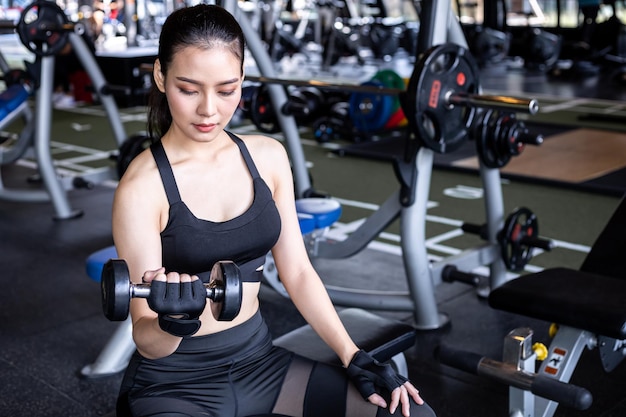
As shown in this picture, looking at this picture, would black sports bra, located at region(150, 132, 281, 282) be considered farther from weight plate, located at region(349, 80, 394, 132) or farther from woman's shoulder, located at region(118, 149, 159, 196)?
weight plate, located at region(349, 80, 394, 132)

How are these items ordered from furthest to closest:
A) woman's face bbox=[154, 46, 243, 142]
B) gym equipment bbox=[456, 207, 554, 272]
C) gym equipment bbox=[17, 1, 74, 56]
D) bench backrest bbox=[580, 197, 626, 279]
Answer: gym equipment bbox=[17, 1, 74, 56] → gym equipment bbox=[456, 207, 554, 272] → bench backrest bbox=[580, 197, 626, 279] → woman's face bbox=[154, 46, 243, 142]

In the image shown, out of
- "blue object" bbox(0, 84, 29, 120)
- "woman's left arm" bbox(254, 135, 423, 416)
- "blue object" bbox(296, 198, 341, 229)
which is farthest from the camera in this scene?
"blue object" bbox(0, 84, 29, 120)

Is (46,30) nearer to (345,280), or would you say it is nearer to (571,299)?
(345,280)

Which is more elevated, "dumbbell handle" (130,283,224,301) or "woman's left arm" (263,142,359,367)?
"dumbbell handle" (130,283,224,301)

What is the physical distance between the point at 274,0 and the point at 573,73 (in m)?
3.37

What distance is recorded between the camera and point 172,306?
103 cm

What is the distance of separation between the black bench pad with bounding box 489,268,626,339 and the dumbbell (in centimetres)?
95

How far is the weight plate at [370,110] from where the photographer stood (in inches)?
218

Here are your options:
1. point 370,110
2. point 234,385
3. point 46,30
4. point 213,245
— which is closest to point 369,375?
point 234,385

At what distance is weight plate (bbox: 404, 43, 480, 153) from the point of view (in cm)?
230

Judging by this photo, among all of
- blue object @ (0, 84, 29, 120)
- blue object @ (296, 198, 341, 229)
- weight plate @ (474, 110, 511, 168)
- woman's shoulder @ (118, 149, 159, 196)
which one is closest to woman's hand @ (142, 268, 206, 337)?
woman's shoulder @ (118, 149, 159, 196)

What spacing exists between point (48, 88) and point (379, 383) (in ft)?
10.1

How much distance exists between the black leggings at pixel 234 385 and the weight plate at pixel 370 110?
167 inches

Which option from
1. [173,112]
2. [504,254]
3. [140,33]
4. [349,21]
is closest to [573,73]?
[349,21]
